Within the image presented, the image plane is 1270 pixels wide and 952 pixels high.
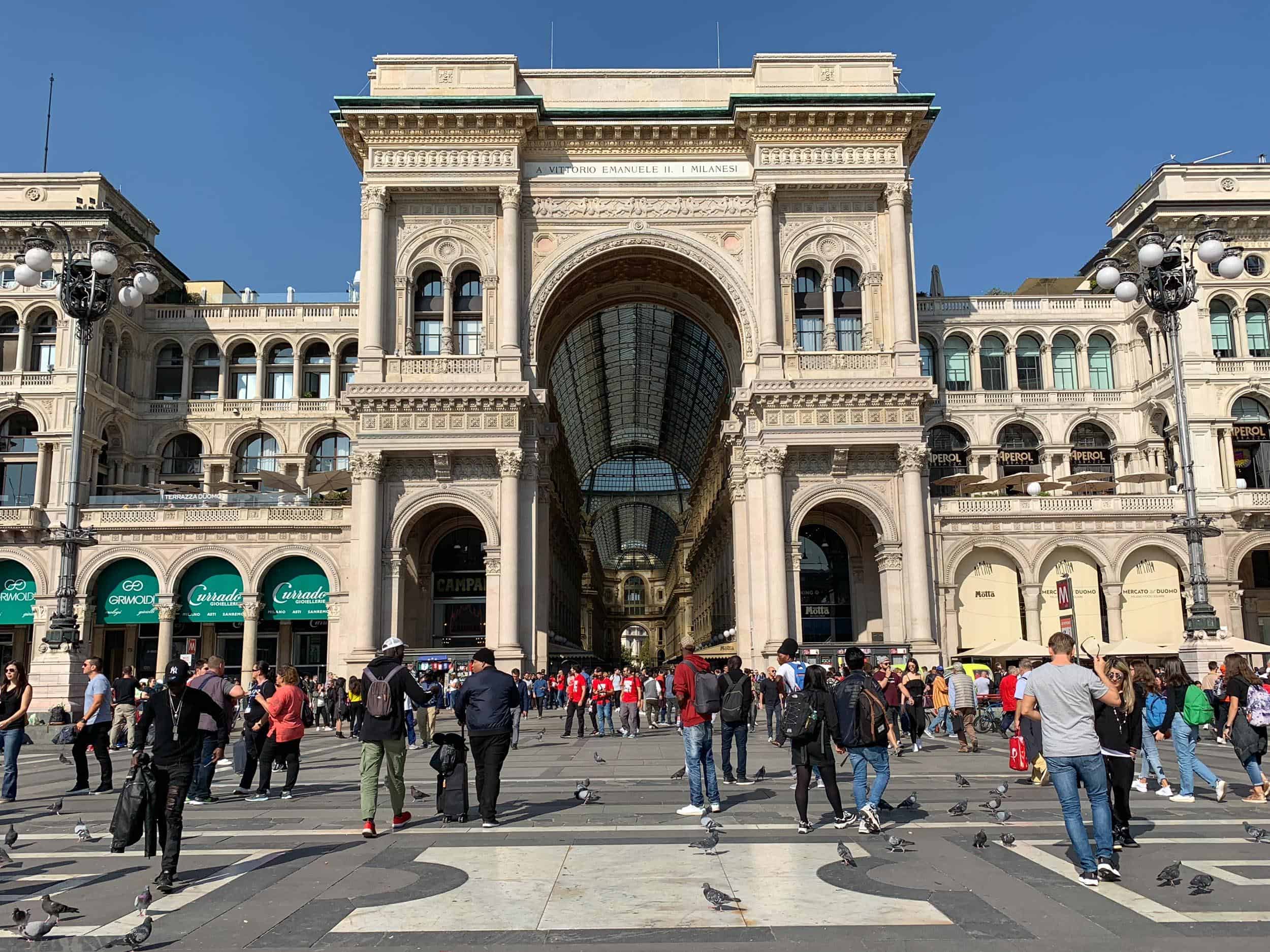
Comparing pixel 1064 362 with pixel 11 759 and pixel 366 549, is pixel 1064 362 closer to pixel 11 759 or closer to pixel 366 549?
pixel 366 549

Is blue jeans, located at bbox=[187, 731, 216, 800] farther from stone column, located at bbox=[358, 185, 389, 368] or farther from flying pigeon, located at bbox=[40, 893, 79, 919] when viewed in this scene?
stone column, located at bbox=[358, 185, 389, 368]

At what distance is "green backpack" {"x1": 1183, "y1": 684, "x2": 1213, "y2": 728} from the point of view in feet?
46.2

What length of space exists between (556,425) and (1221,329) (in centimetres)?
2970

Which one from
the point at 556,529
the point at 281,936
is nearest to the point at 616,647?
the point at 556,529

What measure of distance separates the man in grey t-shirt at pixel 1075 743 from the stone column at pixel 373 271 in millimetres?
35550

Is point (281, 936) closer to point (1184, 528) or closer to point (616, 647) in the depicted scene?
point (1184, 528)

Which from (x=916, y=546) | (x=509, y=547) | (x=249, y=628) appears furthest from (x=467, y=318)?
(x=916, y=546)

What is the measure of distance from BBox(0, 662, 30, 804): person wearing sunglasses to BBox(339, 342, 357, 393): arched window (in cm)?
4007

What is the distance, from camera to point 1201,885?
8.30 meters

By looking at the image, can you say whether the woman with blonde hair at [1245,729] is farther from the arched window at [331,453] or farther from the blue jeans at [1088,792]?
the arched window at [331,453]

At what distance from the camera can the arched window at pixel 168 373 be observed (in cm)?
5388

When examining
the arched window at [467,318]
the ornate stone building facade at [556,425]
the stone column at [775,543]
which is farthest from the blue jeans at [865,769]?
the arched window at [467,318]

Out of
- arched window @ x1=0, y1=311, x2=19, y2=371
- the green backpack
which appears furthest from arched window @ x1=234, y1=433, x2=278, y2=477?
the green backpack

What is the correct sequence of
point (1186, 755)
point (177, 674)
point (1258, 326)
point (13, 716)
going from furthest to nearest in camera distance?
1. point (1258, 326)
2. point (13, 716)
3. point (1186, 755)
4. point (177, 674)
